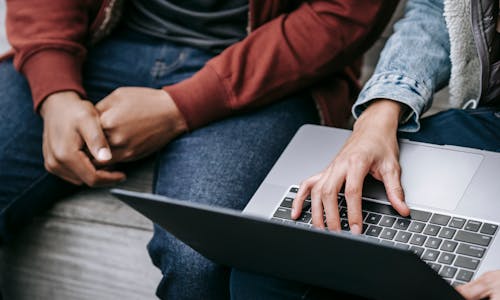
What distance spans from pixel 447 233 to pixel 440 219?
2 centimetres

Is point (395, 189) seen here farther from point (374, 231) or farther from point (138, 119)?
point (138, 119)

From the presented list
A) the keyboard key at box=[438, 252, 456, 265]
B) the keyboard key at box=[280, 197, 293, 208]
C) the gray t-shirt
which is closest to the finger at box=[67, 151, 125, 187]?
the gray t-shirt

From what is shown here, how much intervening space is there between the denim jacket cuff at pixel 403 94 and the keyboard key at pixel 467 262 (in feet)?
0.86

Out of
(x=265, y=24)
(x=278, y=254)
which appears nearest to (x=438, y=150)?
(x=278, y=254)

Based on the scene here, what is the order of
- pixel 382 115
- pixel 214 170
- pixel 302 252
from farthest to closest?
pixel 214 170 < pixel 382 115 < pixel 302 252

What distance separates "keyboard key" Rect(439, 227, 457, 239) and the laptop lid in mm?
109

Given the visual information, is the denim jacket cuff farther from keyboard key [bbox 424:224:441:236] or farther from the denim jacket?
keyboard key [bbox 424:224:441:236]

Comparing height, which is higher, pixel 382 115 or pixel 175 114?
pixel 382 115

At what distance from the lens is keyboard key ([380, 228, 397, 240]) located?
0.82 m

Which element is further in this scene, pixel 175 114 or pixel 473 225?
pixel 175 114

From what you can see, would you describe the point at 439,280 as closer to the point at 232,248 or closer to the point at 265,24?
the point at 232,248

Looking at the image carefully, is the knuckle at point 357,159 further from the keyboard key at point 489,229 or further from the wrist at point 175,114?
the wrist at point 175,114

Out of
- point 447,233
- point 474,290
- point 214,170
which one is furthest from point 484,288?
point 214,170

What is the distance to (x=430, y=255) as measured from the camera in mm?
788
